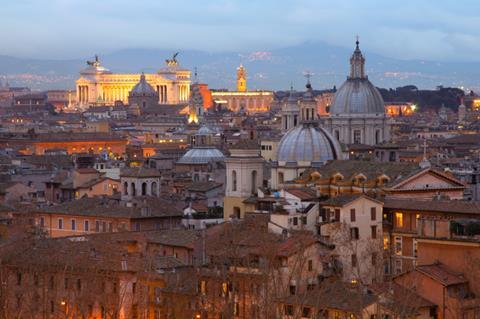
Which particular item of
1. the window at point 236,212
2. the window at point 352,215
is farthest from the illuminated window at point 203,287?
the window at point 236,212

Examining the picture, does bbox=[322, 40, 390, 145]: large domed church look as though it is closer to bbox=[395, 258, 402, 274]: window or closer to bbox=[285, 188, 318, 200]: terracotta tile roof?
bbox=[285, 188, 318, 200]: terracotta tile roof

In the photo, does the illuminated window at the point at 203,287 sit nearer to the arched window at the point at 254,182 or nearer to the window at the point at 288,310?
the window at the point at 288,310

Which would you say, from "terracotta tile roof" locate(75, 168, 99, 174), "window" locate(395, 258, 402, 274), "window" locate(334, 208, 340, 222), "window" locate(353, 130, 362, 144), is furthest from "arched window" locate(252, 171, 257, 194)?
"window" locate(353, 130, 362, 144)

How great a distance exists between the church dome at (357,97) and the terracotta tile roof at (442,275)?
4937 centimetres

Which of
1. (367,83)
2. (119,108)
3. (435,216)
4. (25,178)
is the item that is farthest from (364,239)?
(119,108)

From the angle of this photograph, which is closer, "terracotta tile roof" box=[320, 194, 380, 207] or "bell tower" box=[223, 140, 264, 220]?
"terracotta tile roof" box=[320, 194, 380, 207]

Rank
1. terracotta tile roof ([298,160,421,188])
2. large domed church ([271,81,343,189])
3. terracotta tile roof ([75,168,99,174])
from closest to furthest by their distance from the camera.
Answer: terracotta tile roof ([298,160,421,188]) < large domed church ([271,81,343,189]) < terracotta tile roof ([75,168,99,174])

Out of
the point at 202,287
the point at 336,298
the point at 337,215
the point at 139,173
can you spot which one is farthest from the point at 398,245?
the point at 139,173

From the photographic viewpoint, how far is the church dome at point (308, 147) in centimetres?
5359

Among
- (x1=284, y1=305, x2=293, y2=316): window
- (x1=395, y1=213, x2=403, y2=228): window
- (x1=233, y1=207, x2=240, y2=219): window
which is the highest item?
(x1=395, y1=213, x2=403, y2=228): window

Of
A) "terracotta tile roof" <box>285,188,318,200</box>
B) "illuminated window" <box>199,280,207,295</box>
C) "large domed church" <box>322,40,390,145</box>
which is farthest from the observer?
"large domed church" <box>322,40,390,145</box>

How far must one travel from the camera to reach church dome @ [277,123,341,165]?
176 feet

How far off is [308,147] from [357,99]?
34011 millimetres

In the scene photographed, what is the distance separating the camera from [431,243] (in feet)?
127
